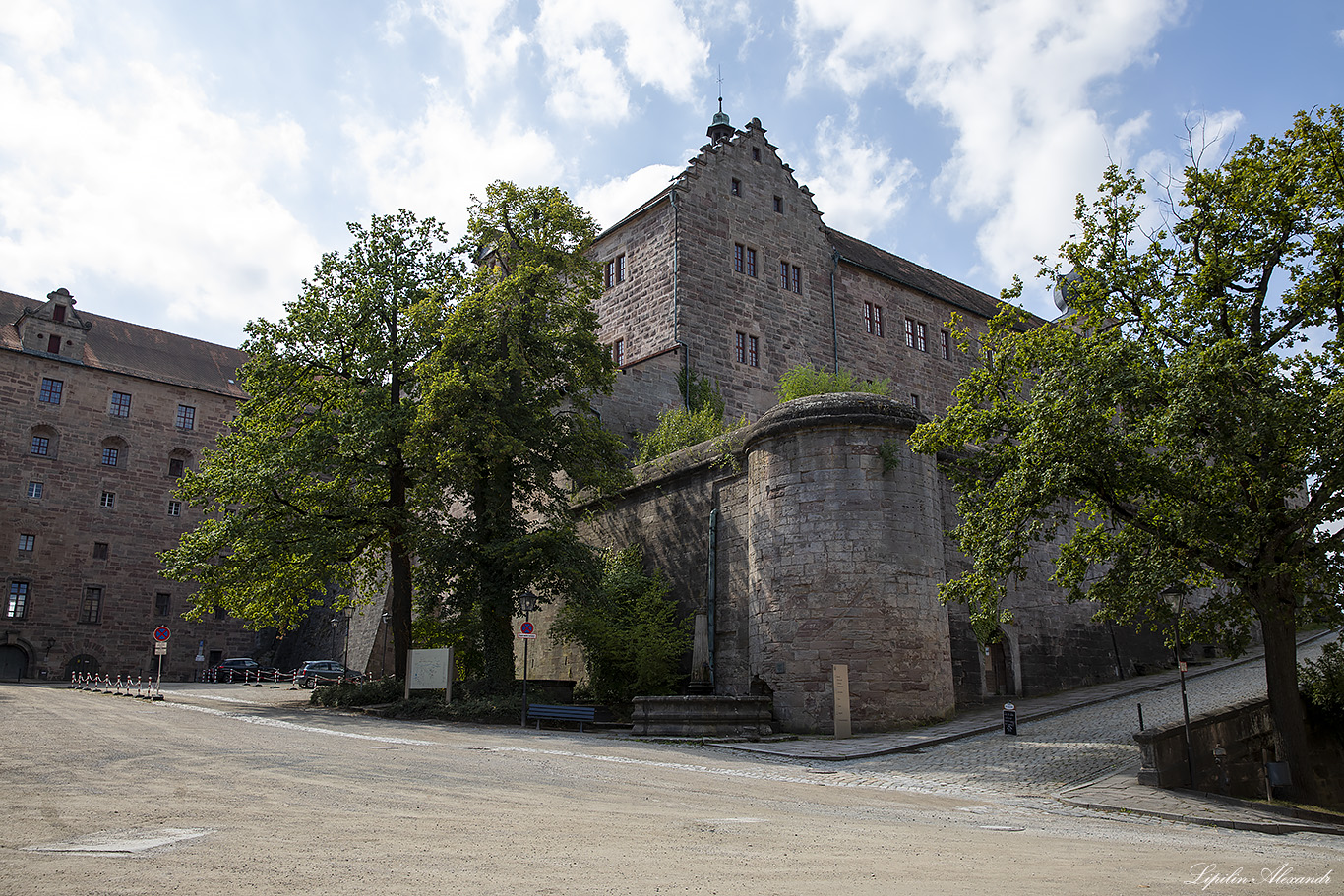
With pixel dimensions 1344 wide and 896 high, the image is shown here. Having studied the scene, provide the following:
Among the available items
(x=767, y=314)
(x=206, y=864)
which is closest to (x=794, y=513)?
(x=206, y=864)

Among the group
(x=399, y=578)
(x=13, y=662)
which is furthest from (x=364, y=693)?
(x=13, y=662)

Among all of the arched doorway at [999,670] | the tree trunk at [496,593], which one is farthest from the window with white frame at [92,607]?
the arched doorway at [999,670]

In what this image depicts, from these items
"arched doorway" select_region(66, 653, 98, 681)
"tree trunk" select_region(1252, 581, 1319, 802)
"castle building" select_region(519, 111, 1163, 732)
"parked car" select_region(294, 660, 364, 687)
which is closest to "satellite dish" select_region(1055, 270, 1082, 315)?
"castle building" select_region(519, 111, 1163, 732)

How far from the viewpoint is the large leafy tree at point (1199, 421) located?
12.2 metres

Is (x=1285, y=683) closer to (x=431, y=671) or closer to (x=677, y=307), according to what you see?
(x=431, y=671)

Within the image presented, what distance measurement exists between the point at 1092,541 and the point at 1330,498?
3.16 meters

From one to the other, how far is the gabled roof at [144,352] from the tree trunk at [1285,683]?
157 ft

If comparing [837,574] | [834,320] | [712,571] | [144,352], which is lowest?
[837,574]

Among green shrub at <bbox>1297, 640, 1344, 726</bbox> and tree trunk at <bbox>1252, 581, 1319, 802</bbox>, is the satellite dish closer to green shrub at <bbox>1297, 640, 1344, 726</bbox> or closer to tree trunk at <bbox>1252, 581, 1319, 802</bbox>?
tree trunk at <bbox>1252, 581, 1319, 802</bbox>

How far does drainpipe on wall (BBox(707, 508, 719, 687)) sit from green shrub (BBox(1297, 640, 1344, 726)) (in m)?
11.2

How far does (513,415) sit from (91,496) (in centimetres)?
3827

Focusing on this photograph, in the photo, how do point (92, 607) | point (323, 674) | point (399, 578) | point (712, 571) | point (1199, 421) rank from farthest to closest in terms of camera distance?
point (92, 607) < point (323, 674) < point (399, 578) < point (712, 571) < point (1199, 421)

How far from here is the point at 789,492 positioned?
19.1 m

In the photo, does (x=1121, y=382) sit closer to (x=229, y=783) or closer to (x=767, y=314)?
(x=229, y=783)
